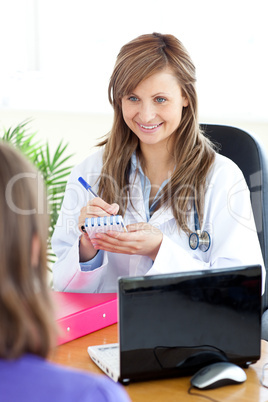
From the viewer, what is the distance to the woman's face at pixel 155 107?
180 centimetres

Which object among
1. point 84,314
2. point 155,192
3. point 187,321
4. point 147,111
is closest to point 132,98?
point 147,111

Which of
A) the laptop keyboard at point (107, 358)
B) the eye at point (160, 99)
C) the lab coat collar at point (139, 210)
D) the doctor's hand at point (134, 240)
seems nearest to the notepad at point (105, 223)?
the doctor's hand at point (134, 240)

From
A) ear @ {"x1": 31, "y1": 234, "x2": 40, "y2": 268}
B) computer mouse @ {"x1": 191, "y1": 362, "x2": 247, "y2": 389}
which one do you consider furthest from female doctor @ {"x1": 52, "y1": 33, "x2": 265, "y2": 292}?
ear @ {"x1": 31, "y1": 234, "x2": 40, "y2": 268}

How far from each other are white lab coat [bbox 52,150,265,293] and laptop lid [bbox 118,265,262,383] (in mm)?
485

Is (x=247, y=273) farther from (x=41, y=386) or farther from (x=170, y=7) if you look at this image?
(x=170, y=7)

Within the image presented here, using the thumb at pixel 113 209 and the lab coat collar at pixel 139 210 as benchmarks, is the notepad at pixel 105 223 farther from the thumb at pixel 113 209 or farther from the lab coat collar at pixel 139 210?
the lab coat collar at pixel 139 210

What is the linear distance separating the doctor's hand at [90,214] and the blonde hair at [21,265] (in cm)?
89

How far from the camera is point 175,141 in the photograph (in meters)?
1.99

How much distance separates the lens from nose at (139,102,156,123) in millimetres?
1828

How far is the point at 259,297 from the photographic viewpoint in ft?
3.84

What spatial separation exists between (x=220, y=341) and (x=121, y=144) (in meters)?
1.06

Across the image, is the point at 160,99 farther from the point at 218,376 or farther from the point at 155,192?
the point at 218,376

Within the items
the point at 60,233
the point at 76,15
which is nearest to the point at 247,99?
the point at 76,15

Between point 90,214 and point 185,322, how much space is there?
62 cm
